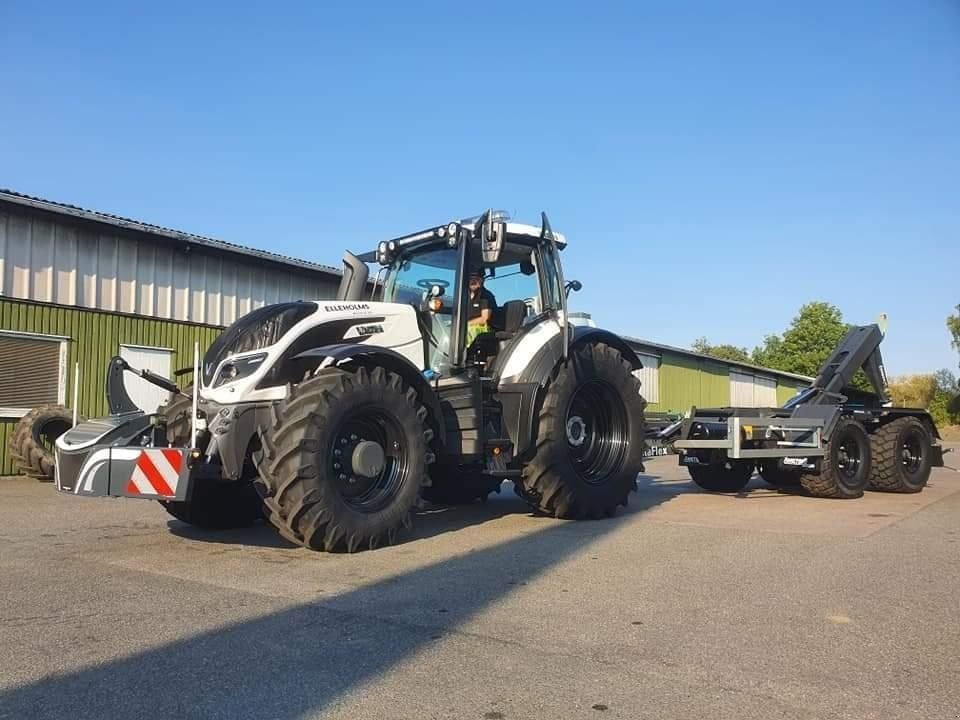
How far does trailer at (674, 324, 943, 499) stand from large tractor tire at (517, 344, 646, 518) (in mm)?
1972

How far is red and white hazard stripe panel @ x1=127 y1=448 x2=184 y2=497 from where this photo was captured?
549 cm

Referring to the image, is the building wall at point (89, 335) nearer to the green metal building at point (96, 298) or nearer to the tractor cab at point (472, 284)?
the green metal building at point (96, 298)

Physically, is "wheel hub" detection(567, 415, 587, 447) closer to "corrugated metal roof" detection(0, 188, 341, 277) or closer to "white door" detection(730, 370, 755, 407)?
"corrugated metal roof" detection(0, 188, 341, 277)

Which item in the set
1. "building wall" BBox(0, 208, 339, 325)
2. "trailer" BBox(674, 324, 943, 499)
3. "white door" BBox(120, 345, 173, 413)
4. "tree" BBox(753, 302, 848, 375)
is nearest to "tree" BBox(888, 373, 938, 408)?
"tree" BBox(753, 302, 848, 375)

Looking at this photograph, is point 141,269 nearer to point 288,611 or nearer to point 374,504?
point 374,504

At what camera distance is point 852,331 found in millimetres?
12844

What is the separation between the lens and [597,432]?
8.45 metres

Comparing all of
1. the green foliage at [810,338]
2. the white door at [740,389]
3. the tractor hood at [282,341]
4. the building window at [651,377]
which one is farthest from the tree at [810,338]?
the tractor hood at [282,341]

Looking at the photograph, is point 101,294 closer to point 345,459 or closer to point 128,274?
point 128,274

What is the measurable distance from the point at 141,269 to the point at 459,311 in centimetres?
880

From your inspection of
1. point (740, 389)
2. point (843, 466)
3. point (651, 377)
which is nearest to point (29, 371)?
point (843, 466)

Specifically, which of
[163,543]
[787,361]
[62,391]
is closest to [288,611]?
[163,543]

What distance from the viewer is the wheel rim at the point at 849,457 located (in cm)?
1081

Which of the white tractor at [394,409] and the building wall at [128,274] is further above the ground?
the building wall at [128,274]
